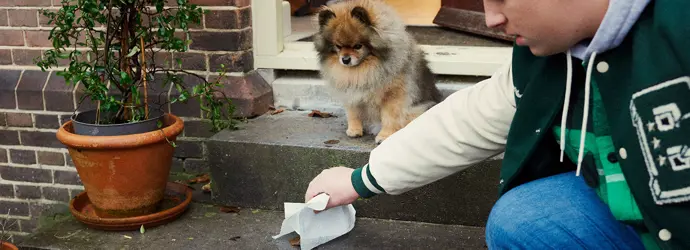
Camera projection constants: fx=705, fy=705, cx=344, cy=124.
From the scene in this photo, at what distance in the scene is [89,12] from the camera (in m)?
2.45

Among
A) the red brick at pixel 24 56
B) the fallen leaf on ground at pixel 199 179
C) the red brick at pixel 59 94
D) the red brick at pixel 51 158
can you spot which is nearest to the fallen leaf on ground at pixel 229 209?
the fallen leaf on ground at pixel 199 179

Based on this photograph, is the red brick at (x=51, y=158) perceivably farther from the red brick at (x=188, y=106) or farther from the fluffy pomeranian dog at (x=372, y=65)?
the fluffy pomeranian dog at (x=372, y=65)

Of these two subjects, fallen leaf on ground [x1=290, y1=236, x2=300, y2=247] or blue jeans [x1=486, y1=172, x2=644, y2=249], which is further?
fallen leaf on ground [x1=290, y1=236, x2=300, y2=247]

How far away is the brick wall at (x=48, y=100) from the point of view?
3.03 metres

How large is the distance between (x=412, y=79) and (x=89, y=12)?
1185 mm

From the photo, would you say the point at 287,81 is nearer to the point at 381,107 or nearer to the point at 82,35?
the point at 381,107

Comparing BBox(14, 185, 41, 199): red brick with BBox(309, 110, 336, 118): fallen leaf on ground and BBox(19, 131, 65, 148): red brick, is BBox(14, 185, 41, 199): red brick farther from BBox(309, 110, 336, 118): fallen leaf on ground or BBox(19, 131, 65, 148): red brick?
BBox(309, 110, 336, 118): fallen leaf on ground

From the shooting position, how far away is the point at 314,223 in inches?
85.3

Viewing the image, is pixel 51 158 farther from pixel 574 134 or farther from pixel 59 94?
pixel 574 134

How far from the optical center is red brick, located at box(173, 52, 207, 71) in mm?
3062

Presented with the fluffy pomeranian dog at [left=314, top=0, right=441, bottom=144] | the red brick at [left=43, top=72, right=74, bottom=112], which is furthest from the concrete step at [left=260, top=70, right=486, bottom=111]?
the red brick at [left=43, top=72, right=74, bottom=112]

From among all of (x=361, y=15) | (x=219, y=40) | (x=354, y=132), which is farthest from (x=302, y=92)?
(x=361, y=15)

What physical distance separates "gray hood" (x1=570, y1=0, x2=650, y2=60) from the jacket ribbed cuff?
0.67 metres

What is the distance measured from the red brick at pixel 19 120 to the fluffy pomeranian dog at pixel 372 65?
1.57 metres
